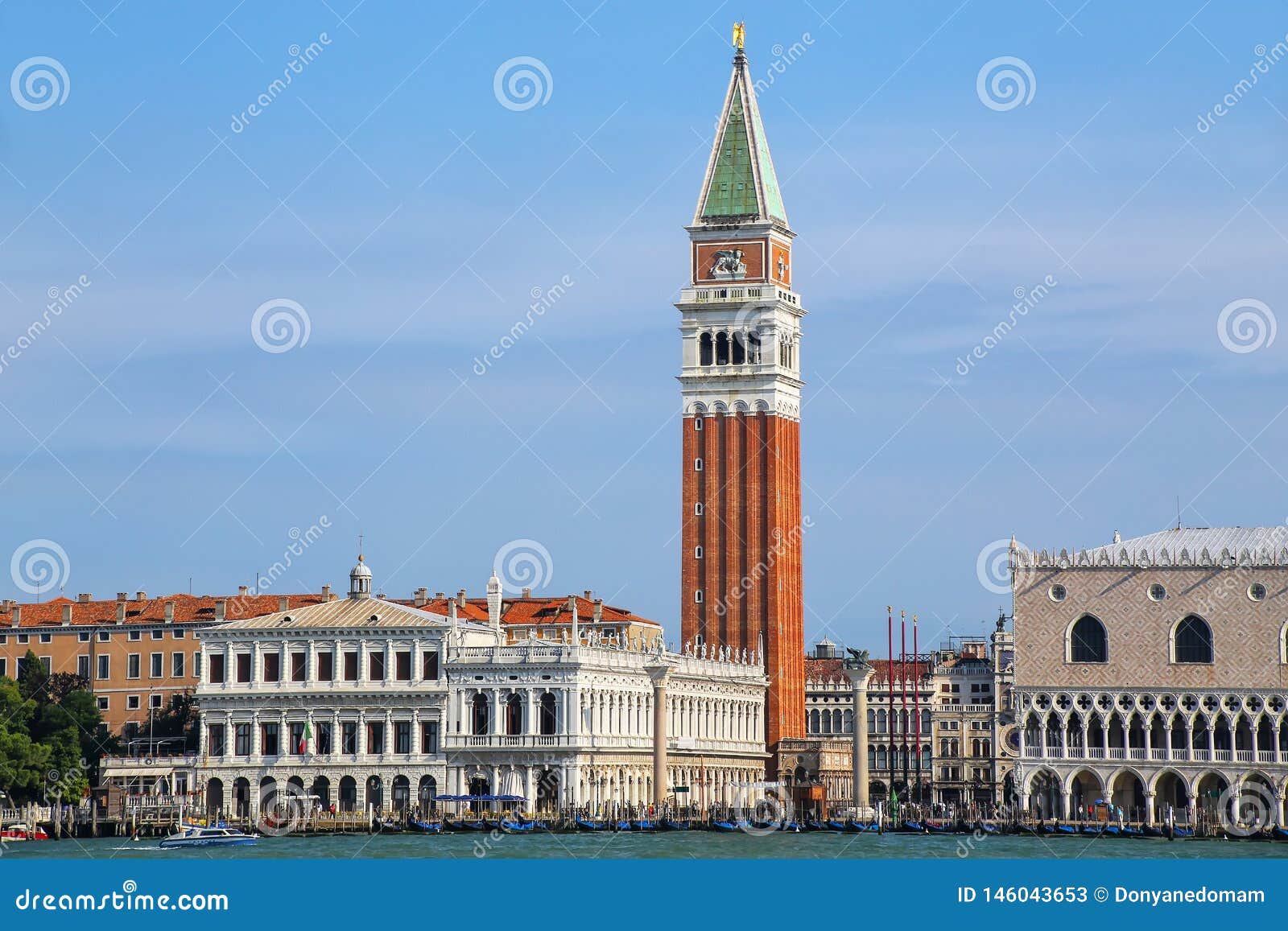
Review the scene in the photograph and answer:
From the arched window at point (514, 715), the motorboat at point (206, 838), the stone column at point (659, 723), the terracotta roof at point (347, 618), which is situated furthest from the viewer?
the terracotta roof at point (347, 618)

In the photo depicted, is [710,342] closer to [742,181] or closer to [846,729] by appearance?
[742,181]

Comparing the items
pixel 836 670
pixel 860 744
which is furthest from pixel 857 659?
pixel 836 670

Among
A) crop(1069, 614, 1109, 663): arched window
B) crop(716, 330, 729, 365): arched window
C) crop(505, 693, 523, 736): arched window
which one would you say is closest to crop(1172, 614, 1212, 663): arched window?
crop(1069, 614, 1109, 663): arched window

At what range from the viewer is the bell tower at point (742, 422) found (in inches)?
4222

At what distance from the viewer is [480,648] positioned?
91750mm

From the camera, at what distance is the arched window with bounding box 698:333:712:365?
10888 cm

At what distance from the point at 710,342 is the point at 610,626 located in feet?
44.1

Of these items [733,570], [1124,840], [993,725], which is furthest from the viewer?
[993,725]

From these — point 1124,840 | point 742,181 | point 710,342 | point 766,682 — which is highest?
point 742,181

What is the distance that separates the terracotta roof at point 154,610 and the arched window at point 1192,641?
37783 mm

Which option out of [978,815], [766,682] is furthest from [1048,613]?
[766,682]

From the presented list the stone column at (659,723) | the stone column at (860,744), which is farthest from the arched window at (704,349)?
the stone column at (659,723)

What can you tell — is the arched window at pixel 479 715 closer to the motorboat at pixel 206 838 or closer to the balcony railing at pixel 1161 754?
the motorboat at pixel 206 838

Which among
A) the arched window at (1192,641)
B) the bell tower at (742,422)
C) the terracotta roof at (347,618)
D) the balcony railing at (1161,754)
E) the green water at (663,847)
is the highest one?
the bell tower at (742,422)
